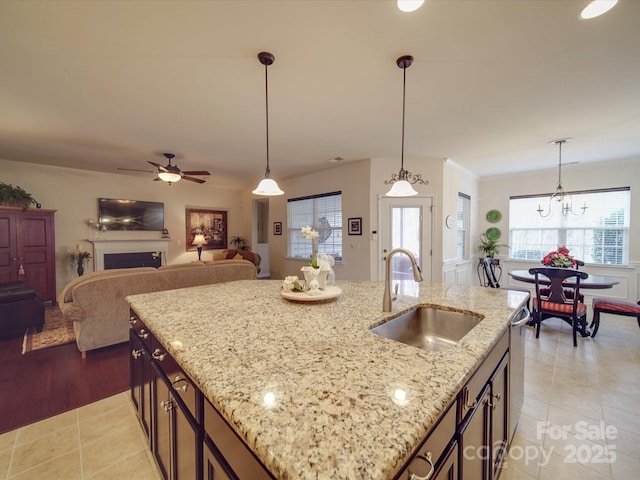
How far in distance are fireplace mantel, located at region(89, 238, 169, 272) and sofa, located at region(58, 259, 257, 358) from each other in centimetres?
319

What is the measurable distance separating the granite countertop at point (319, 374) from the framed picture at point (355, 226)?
321 centimetres

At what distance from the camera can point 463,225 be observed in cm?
565

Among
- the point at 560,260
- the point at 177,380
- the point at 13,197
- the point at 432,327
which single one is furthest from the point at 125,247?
the point at 560,260

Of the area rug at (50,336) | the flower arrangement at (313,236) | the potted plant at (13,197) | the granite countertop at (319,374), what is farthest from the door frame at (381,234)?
the potted plant at (13,197)

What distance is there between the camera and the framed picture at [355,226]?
15.8ft

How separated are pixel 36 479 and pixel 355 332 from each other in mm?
2000

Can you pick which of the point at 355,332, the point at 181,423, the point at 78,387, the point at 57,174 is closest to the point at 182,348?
the point at 181,423

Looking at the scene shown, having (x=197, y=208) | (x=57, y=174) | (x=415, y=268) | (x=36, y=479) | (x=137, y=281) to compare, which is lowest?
(x=36, y=479)

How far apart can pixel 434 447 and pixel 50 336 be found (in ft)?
15.1

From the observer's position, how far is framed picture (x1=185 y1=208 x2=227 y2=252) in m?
6.92

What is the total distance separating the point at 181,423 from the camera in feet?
3.43

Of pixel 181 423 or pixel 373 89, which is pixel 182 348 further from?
pixel 373 89

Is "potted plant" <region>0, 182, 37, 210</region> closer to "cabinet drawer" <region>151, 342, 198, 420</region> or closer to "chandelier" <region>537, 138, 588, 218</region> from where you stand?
"cabinet drawer" <region>151, 342, 198, 420</region>

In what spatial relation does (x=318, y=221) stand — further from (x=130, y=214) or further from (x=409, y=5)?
(x=409, y=5)
